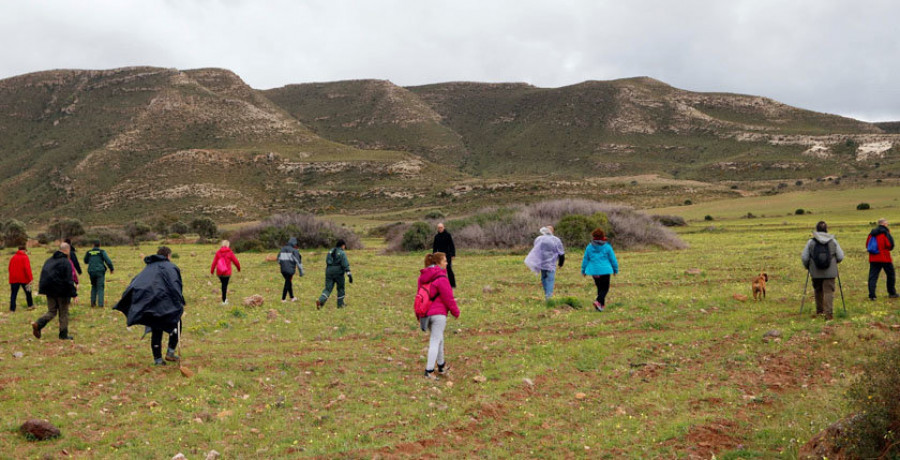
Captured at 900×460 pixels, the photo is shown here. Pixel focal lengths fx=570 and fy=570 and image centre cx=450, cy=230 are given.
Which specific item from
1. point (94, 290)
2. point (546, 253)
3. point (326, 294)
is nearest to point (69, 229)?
point (94, 290)

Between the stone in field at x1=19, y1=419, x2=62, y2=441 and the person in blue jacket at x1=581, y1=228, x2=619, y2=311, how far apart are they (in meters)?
11.6

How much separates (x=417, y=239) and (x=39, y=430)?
3273cm

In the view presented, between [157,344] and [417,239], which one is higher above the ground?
[417,239]

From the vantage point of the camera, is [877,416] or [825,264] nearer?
[877,416]

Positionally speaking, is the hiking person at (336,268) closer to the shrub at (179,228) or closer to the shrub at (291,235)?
the shrub at (291,235)

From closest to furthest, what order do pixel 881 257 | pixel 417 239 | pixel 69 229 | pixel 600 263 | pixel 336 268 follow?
pixel 881 257 → pixel 600 263 → pixel 336 268 → pixel 417 239 → pixel 69 229

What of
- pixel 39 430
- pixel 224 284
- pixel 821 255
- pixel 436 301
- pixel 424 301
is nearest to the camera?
pixel 39 430

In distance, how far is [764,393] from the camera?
336 inches

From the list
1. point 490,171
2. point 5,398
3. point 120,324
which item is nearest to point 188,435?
point 5,398

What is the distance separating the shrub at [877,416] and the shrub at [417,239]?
34398 mm

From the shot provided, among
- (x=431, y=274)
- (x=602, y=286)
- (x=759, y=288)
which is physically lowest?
(x=759, y=288)

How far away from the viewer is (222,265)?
693 inches

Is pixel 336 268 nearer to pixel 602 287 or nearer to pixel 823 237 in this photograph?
pixel 602 287

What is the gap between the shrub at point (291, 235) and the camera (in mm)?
46250
